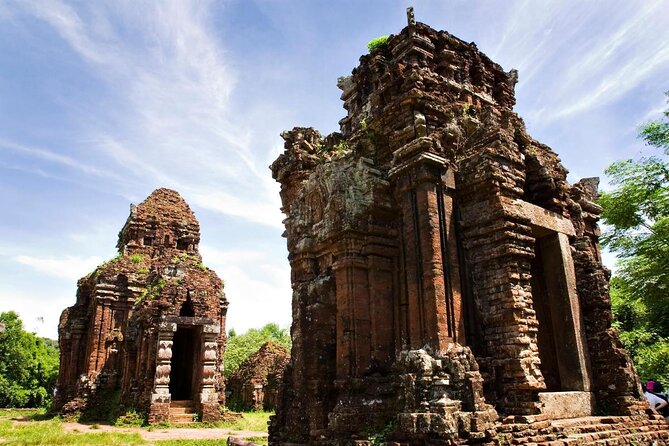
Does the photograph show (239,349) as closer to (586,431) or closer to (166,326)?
(166,326)

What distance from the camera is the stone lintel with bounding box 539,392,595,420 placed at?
24.7 feet

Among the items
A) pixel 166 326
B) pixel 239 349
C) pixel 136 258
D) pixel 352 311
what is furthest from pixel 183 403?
pixel 239 349

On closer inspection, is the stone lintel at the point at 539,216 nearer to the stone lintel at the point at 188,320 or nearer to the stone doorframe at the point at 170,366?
the stone doorframe at the point at 170,366

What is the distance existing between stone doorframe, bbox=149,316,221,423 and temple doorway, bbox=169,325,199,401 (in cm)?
287

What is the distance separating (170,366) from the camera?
19312mm

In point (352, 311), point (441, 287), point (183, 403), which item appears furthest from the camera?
point (183, 403)

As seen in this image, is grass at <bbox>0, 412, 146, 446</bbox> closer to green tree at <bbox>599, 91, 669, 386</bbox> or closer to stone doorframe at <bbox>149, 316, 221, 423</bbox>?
stone doorframe at <bbox>149, 316, 221, 423</bbox>

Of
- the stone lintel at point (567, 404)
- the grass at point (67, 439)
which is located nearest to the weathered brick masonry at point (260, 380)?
the grass at point (67, 439)

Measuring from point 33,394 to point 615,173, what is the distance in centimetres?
4065

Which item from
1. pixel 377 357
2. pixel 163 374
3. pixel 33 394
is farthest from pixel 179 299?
pixel 33 394

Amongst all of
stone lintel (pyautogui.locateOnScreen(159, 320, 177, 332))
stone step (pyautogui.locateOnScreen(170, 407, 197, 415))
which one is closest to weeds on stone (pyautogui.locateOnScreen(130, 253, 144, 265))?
stone lintel (pyautogui.locateOnScreen(159, 320, 177, 332))

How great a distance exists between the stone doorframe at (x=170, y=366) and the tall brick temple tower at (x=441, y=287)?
10348 millimetres

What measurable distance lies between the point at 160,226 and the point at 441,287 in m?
23.0

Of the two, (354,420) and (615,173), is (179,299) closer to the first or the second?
(354,420)
